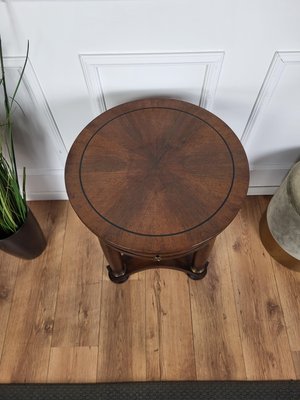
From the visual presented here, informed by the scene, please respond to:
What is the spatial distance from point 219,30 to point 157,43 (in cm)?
14

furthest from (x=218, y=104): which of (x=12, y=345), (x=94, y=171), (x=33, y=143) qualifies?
(x=12, y=345)

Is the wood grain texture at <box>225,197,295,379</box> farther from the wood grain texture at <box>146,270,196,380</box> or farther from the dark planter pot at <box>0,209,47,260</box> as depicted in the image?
the dark planter pot at <box>0,209,47,260</box>

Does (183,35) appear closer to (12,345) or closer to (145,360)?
(145,360)

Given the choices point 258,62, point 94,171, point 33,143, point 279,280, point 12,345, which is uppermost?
point 258,62

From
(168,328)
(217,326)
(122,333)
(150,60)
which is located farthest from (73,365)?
(150,60)

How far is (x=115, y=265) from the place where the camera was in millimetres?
948

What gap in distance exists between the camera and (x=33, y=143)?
3.39 feet

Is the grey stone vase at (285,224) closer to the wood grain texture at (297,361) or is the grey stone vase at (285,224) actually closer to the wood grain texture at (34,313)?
the wood grain texture at (297,361)

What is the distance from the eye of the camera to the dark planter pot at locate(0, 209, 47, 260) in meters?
0.97

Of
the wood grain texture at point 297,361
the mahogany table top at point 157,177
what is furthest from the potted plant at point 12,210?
the wood grain texture at point 297,361

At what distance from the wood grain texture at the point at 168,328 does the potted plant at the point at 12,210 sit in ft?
1.36

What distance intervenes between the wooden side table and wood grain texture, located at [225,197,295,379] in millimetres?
459

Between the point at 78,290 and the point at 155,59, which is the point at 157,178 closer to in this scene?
the point at 155,59

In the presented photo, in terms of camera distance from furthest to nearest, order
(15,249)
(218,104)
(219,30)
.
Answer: (15,249), (218,104), (219,30)
